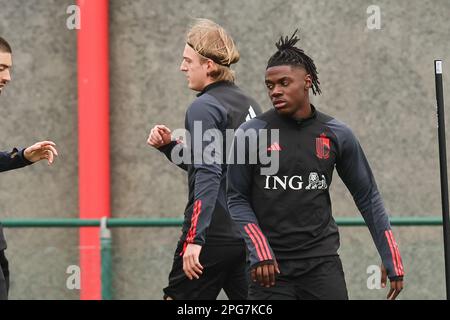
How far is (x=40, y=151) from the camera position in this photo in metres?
6.26

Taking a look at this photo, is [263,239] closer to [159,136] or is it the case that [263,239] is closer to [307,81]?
[307,81]

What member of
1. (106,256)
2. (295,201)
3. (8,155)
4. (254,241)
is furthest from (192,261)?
(106,256)

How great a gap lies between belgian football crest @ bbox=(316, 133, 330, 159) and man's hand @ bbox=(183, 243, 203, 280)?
0.84 m

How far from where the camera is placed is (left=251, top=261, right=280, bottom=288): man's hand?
537 centimetres

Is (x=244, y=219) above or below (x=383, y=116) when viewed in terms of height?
below

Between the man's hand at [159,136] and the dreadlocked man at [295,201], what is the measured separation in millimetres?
694

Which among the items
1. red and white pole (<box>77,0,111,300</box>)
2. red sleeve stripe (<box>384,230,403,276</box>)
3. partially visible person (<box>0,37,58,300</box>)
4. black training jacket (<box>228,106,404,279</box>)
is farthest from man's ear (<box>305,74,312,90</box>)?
red and white pole (<box>77,0,111,300</box>)

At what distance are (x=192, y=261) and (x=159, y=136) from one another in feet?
2.63

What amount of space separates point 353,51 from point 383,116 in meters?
0.64

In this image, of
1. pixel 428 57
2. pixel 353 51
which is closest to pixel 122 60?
pixel 353 51

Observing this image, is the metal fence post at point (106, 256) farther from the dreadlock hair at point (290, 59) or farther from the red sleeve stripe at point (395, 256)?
the red sleeve stripe at point (395, 256)

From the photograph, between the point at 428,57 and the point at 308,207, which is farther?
the point at 428,57

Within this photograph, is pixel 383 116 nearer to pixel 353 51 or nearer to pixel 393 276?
pixel 353 51
